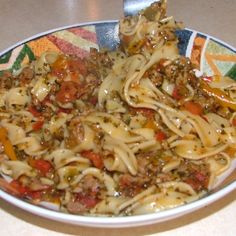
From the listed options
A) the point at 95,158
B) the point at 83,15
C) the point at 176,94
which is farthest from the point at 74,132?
the point at 83,15

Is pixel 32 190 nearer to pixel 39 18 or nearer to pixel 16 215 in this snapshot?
pixel 16 215

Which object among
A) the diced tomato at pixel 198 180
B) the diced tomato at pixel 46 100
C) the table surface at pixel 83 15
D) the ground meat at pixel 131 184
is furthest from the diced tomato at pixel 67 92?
the table surface at pixel 83 15

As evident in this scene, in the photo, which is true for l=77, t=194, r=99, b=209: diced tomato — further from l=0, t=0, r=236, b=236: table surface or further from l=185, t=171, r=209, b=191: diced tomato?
l=0, t=0, r=236, b=236: table surface

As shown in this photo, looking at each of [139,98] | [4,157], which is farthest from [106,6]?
[4,157]

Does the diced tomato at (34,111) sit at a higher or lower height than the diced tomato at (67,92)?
lower

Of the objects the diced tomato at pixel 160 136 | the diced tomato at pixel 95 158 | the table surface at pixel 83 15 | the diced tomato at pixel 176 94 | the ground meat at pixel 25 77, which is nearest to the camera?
the diced tomato at pixel 95 158

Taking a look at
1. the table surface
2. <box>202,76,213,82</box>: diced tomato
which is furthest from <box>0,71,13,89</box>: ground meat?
<box>202,76,213,82</box>: diced tomato

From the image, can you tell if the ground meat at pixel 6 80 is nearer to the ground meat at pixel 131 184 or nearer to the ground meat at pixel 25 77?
the ground meat at pixel 25 77
